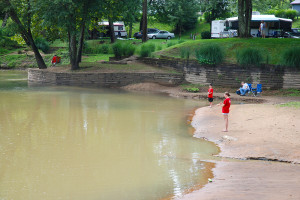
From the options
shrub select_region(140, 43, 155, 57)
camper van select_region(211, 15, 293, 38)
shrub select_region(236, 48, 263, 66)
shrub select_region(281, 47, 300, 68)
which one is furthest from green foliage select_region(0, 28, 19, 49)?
shrub select_region(281, 47, 300, 68)

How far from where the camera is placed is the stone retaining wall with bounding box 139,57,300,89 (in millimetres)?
24438

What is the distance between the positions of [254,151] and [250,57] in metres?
14.3

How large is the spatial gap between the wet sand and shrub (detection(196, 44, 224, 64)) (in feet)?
27.3

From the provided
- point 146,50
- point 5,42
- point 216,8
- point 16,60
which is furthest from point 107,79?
point 216,8

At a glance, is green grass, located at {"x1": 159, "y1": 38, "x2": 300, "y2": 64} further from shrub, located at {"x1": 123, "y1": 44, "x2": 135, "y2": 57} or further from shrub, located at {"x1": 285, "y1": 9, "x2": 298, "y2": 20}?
shrub, located at {"x1": 285, "y1": 9, "x2": 298, "y2": 20}

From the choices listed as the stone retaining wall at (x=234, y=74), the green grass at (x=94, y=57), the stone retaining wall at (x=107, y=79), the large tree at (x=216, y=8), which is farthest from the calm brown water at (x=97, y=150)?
the large tree at (x=216, y=8)

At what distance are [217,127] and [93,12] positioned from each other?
15.6m

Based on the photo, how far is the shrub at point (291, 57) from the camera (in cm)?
2406

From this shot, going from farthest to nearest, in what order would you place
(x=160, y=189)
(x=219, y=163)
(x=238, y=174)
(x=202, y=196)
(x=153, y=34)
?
(x=153, y=34) < (x=219, y=163) < (x=238, y=174) < (x=160, y=189) < (x=202, y=196)

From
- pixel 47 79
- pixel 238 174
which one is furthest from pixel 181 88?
pixel 238 174

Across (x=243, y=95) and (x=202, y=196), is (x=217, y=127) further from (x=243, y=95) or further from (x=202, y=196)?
(x=243, y=95)

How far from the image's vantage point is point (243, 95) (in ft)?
77.8

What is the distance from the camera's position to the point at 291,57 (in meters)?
24.3

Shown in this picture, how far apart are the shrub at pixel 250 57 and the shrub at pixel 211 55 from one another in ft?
4.69
